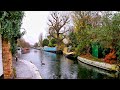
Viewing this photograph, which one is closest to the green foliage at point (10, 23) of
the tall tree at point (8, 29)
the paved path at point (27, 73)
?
the tall tree at point (8, 29)

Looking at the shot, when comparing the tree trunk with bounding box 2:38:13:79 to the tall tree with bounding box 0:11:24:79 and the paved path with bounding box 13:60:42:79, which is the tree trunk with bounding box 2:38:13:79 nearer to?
the tall tree with bounding box 0:11:24:79

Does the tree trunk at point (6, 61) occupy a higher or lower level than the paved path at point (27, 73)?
higher

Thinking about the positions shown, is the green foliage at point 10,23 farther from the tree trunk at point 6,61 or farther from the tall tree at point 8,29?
the tree trunk at point 6,61

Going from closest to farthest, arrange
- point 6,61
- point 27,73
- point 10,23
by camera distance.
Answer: point 10,23
point 6,61
point 27,73

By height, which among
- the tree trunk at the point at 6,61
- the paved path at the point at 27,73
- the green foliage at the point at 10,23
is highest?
the green foliage at the point at 10,23

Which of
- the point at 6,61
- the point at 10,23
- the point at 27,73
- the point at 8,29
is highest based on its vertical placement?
the point at 10,23

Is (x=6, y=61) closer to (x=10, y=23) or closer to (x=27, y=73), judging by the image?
(x=10, y=23)

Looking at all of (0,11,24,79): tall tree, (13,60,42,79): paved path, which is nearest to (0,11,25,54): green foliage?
(0,11,24,79): tall tree

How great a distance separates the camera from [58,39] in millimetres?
27828

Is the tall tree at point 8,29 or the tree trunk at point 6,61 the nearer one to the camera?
the tall tree at point 8,29

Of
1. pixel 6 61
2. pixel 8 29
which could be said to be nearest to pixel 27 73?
pixel 6 61

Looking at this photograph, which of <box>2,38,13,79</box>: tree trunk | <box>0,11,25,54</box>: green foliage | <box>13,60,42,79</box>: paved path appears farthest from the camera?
<box>13,60,42,79</box>: paved path

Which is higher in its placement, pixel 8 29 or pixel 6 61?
pixel 8 29
